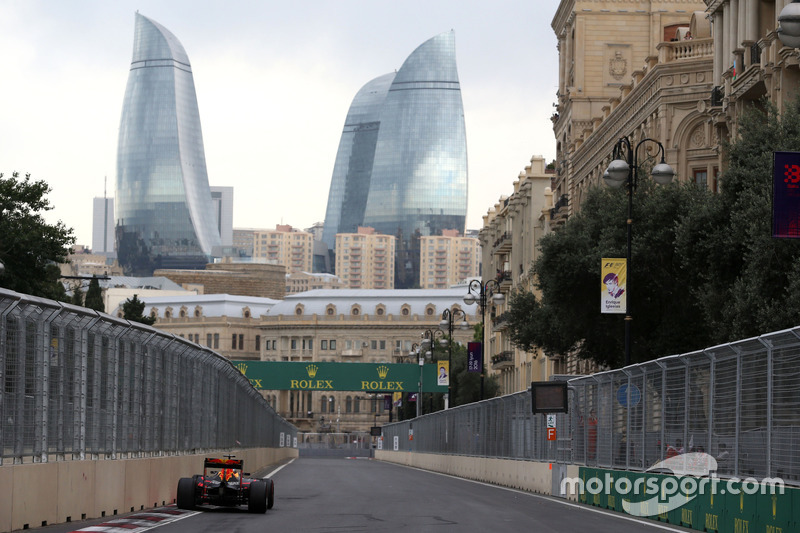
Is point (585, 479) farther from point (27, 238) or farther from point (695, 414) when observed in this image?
point (27, 238)

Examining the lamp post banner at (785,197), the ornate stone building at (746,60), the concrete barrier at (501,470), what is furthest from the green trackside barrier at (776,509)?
the ornate stone building at (746,60)

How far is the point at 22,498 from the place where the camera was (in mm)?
17516

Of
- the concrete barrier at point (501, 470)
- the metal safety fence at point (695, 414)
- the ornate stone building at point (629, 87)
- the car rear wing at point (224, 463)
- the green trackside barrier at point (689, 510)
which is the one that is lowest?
the concrete barrier at point (501, 470)

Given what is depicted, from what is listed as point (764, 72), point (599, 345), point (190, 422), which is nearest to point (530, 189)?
point (599, 345)

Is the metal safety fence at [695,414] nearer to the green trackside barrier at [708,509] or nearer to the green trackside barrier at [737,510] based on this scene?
the green trackside barrier at [737,510]

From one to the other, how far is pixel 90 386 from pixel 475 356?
49.5 metres

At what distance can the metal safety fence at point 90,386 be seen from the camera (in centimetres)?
1775

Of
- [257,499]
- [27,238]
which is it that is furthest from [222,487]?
[27,238]

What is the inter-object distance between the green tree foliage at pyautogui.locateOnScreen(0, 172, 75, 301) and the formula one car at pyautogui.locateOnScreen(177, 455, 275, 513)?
38093mm

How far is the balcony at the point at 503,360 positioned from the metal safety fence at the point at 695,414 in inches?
Answer: 2377

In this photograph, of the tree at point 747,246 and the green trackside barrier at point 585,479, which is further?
the tree at point 747,246

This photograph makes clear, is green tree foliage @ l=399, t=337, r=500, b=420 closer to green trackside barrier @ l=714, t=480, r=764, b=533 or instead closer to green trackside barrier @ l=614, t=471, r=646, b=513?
green trackside barrier @ l=614, t=471, r=646, b=513

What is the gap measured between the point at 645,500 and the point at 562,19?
201 feet

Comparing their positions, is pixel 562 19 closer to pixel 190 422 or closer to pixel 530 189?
pixel 530 189
